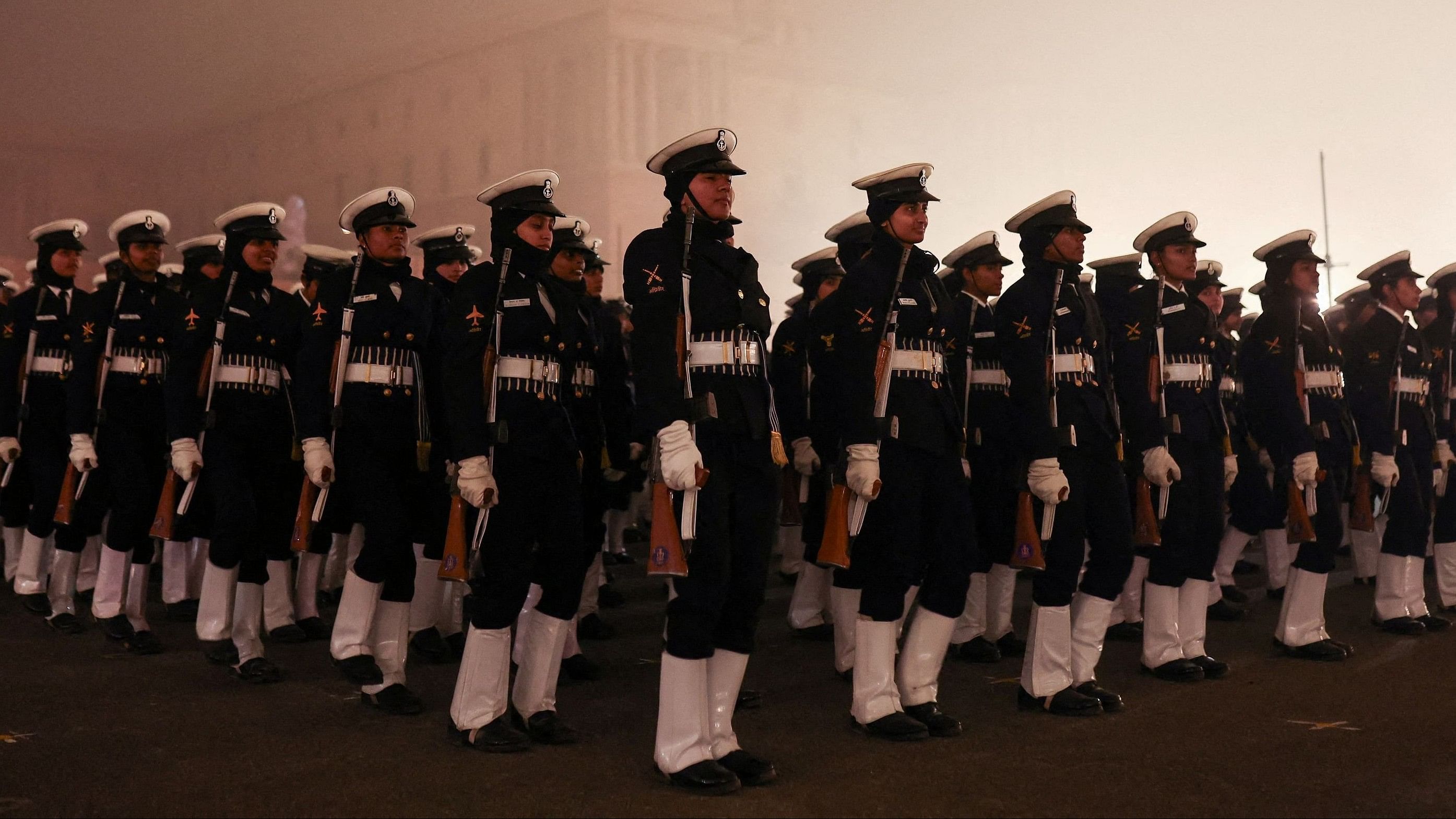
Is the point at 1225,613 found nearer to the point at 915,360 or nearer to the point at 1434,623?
the point at 1434,623

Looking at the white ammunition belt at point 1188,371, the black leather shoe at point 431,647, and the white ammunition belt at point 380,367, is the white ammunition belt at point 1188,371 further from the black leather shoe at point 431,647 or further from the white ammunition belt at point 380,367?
the black leather shoe at point 431,647

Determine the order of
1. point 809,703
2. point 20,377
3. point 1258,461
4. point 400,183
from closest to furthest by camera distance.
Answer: point 809,703
point 1258,461
point 20,377
point 400,183

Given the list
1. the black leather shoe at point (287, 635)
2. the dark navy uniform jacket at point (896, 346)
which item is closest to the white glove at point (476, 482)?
the dark navy uniform jacket at point (896, 346)

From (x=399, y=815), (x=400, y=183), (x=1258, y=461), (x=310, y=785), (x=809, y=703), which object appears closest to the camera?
(x=399, y=815)

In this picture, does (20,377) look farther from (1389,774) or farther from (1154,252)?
(1389,774)

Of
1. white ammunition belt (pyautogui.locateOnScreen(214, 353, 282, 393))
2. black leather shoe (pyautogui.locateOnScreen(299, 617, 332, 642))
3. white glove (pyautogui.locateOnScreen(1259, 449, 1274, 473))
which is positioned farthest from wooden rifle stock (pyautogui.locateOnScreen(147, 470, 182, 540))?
white glove (pyautogui.locateOnScreen(1259, 449, 1274, 473))

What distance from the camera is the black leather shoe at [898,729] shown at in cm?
460

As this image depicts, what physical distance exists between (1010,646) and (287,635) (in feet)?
12.3

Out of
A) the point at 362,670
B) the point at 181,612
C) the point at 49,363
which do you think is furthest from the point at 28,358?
the point at 362,670

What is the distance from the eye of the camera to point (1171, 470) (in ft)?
18.6

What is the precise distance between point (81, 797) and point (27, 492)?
16.7ft

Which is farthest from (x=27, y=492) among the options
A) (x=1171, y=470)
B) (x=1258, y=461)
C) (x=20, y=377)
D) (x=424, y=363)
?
(x=1258, y=461)

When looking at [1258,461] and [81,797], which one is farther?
[1258,461]

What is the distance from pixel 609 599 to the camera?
7.97 meters
